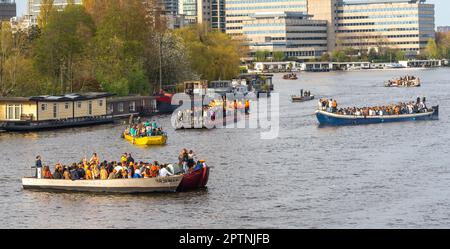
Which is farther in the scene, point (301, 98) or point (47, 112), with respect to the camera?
point (301, 98)

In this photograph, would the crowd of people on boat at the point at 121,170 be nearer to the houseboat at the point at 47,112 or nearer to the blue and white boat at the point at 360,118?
the houseboat at the point at 47,112

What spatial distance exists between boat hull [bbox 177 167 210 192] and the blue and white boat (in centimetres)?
4435

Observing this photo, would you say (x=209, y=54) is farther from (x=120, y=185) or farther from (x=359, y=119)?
(x=120, y=185)

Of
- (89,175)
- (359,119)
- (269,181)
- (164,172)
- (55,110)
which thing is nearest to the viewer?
(164,172)

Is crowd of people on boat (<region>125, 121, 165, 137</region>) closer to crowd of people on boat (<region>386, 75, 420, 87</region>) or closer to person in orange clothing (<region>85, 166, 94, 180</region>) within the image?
person in orange clothing (<region>85, 166, 94, 180</region>)

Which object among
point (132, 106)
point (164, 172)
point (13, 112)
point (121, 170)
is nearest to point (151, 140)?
point (13, 112)

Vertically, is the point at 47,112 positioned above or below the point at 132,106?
below

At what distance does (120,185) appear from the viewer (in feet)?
182

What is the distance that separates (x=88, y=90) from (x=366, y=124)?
3412 cm

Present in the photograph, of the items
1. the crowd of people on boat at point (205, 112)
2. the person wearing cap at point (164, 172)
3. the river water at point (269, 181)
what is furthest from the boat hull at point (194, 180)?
the crowd of people on boat at point (205, 112)

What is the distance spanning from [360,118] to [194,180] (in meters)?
48.2

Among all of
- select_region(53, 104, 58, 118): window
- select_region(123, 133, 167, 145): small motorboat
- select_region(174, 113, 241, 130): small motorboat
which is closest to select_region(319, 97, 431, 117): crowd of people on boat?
select_region(174, 113, 241, 130): small motorboat

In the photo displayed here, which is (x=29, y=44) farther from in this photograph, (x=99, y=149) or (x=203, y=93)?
(x=99, y=149)

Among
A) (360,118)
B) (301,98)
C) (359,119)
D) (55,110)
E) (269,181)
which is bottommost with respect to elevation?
(269,181)
